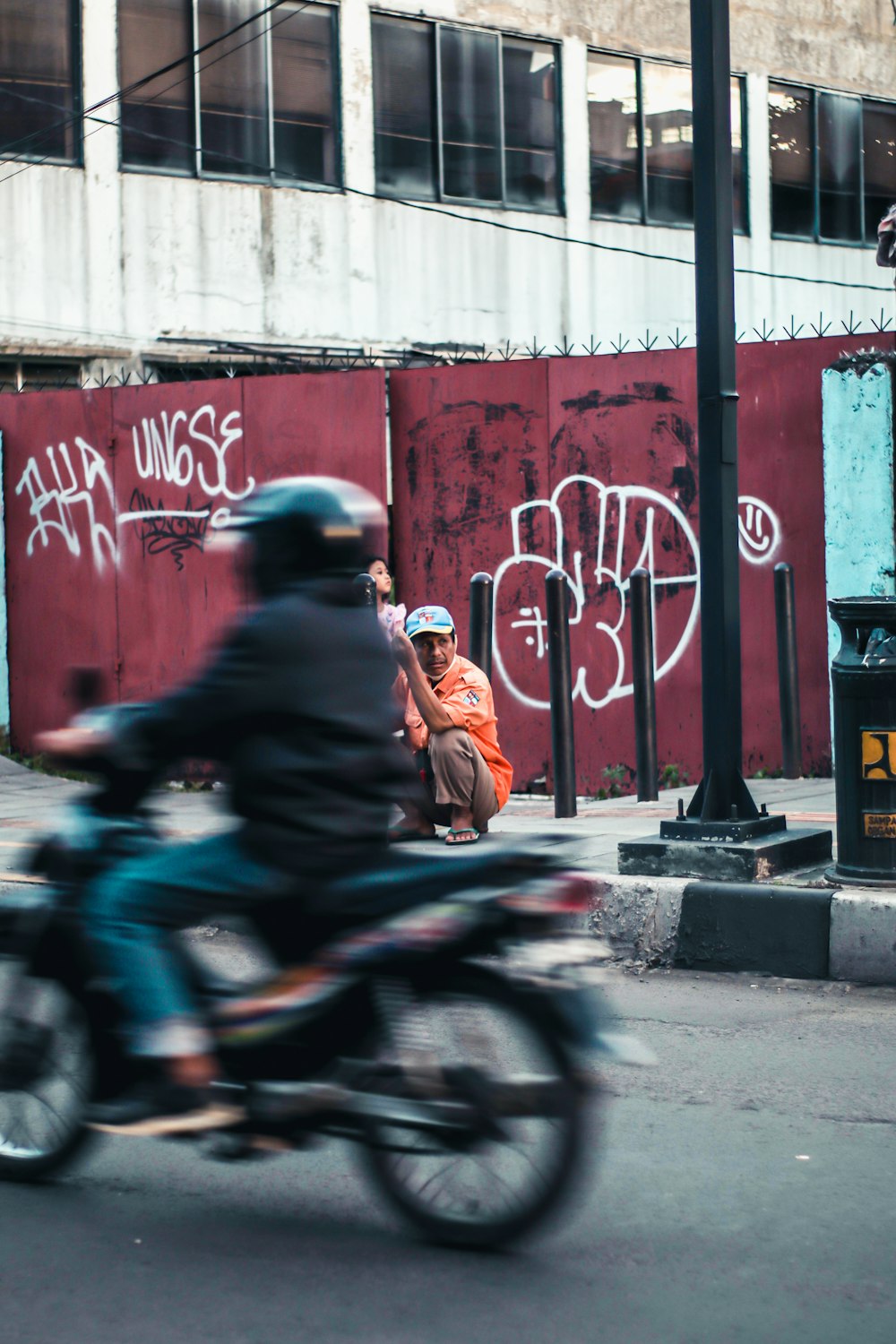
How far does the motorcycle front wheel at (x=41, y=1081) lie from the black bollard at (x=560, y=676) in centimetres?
453

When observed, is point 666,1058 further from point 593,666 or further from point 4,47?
point 4,47

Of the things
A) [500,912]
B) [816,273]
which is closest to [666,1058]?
[500,912]

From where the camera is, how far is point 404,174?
18.0m

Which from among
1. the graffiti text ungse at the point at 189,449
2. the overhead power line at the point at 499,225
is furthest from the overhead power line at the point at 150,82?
the graffiti text ungse at the point at 189,449

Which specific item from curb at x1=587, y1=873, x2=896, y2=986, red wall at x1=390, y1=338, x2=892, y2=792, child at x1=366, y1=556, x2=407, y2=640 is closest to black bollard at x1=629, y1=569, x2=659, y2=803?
child at x1=366, y1=556, x2=407, y2=640

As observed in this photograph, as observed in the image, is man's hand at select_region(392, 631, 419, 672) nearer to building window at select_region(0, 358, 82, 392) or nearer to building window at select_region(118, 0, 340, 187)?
building window at select_region(0, 358, 82, 392)

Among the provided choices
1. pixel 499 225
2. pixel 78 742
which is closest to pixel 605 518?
pixel 78 742

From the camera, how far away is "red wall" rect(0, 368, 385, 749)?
10828 mm

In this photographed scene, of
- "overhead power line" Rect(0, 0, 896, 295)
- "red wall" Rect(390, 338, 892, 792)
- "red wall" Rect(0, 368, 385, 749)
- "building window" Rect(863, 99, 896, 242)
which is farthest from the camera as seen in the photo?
"building window" Rect(863, 99, 896, 242)

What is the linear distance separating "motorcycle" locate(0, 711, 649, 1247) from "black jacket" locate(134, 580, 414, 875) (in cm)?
12

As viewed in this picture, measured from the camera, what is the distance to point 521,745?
34.2 feet

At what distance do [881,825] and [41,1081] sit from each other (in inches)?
132

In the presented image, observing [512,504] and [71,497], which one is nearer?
[512,504]

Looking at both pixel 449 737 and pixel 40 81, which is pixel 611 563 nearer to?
pixel 449 737
